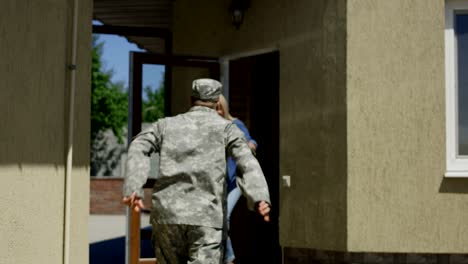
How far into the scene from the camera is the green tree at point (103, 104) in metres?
44.9

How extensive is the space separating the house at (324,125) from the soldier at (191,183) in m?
1.51

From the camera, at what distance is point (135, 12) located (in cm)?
1251

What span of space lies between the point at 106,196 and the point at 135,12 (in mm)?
20051

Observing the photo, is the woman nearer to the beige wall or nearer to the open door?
the beige wall

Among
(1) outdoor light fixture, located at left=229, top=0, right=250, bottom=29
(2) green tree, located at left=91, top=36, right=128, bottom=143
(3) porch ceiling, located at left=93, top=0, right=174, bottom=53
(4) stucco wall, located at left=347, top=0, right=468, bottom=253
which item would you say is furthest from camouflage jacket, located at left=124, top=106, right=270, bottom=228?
(2) green tree, located at left=91, top=36, right=128, bottom=143

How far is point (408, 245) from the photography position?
295 inches

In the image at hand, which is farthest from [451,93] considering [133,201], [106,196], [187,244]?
[106,196]

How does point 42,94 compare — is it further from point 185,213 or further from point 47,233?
point 185,213

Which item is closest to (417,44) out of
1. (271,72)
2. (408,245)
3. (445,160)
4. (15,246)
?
(445,160)

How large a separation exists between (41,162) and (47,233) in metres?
0.54

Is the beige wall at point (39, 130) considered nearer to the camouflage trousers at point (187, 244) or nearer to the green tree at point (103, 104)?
the camouflage trousers at point (187, 244)

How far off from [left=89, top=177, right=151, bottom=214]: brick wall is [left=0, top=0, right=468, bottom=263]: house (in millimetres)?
22819

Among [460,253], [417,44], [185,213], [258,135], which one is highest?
[417,44]

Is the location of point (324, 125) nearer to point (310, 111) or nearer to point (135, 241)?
point (310, 111)
